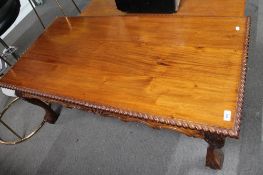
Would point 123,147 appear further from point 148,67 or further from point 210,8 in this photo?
point 210,8

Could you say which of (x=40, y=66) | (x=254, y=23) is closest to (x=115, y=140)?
(x=40, y=66)

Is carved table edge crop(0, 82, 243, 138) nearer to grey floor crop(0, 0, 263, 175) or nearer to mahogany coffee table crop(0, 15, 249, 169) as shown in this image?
mahogany coffee table crop(0, 15, 249, 169)

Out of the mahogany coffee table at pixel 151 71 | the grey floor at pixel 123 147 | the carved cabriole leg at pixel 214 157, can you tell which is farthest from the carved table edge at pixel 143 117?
the grey floor at pixel 123 147

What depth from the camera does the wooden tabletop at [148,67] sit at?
867 millimetres

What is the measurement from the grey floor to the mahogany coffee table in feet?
0.43

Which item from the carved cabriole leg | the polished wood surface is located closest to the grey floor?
the carved cabriole leg

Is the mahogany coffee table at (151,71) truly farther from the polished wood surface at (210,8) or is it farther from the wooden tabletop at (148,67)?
the polished wood surface at (210,8)

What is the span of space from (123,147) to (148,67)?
0.51m

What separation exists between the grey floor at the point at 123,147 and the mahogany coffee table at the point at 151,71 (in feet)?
0.43

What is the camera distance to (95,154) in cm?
134

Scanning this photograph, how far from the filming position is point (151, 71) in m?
1.02

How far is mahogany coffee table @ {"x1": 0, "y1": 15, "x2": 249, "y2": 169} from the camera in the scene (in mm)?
856

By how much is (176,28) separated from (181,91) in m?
0.38

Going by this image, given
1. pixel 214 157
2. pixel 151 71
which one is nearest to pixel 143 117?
pixel 151 71
